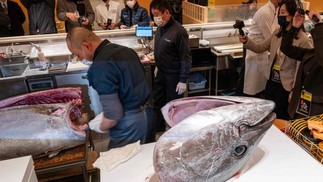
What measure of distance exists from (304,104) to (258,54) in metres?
1.23

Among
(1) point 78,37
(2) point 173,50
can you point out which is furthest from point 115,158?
(2) point 173,50

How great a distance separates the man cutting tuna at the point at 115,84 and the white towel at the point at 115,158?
1.52 feet

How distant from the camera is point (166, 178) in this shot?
800mm

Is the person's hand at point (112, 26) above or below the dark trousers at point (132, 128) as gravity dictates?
above

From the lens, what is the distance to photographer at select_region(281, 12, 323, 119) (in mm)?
1529

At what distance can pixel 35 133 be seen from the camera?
4.86 ft

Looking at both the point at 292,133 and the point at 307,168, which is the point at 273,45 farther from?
the point at 307,168

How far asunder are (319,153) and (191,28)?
2641 millimetres

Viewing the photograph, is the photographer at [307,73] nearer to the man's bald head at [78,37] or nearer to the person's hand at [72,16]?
the man's bald head at [78,37]

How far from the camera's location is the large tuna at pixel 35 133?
4.75 ft

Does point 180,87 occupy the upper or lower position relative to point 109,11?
lower

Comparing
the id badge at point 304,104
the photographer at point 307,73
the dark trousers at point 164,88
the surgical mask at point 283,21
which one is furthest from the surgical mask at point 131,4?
the id badge at point 304,104

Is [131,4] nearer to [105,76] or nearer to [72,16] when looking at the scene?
[72,16]

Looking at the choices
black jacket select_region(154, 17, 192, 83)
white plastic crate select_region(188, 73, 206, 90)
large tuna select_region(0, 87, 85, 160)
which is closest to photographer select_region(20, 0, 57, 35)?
black jacket select_region(154, 17, 192, 83)
